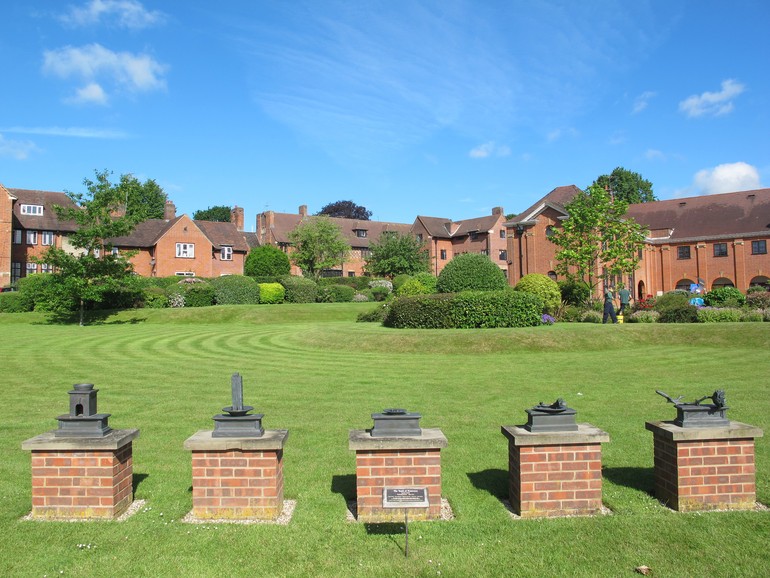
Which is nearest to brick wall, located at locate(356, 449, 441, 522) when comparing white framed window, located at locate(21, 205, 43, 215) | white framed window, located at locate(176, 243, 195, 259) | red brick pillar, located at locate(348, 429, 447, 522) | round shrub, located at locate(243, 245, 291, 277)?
red brick pillar, located at locate(348, 429, 447, 522)

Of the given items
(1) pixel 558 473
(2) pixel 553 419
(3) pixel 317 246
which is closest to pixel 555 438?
(2) pixel 553 419

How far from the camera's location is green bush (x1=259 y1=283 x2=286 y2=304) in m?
40.8

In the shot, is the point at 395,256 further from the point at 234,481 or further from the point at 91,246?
the point at 234,481

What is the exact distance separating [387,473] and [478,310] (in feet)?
53.4

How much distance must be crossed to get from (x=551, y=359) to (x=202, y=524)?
12294 millimetres

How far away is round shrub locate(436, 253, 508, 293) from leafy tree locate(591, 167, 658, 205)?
64603 millimetres

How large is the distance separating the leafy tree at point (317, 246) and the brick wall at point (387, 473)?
5081 cm

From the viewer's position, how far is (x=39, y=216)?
50750 millimetres

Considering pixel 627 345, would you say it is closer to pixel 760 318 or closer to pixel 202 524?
pixel 760 318

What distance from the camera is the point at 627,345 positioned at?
18.1 m

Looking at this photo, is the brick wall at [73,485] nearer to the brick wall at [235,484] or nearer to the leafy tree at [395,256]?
the brick wall at [235,484]

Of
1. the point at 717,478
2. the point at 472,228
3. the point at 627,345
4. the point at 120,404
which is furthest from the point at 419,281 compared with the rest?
the point at 472,228

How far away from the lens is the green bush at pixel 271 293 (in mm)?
40812

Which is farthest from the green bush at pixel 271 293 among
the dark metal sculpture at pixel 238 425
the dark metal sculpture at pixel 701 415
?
the dark metal sculpture at pixel 701 415
